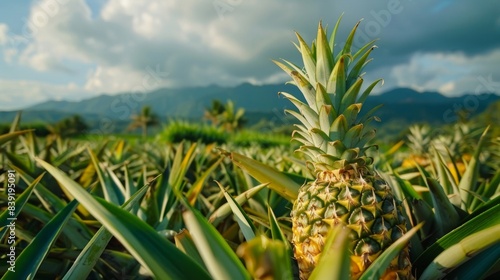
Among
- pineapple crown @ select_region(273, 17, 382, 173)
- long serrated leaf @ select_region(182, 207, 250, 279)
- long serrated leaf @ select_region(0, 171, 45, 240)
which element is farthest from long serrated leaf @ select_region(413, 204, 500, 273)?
long serrated leaf @ select_region(0, 171, 45, 240)

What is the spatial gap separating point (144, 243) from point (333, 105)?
0.78m

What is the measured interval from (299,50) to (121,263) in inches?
42.7

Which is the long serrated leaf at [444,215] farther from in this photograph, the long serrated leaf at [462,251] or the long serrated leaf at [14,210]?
the long serrated leaf at [14,210]

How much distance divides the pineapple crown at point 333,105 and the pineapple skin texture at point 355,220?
8cm

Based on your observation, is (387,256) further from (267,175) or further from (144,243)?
(267,175)

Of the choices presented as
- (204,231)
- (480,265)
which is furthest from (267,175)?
(480,265)

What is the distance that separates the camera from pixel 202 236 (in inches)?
32.0

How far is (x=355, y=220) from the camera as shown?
1136 mm

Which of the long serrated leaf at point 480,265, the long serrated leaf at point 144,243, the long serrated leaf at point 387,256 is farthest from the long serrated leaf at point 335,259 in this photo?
the long serrated leaf at point 480,265

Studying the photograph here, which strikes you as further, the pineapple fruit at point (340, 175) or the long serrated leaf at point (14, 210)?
the long serrated leaf at point (14, 210)

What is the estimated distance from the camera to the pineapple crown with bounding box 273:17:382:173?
4.01 feet

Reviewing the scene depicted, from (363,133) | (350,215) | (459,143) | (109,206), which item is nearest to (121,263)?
(109,206)

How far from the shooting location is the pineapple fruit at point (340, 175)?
3.67 feet

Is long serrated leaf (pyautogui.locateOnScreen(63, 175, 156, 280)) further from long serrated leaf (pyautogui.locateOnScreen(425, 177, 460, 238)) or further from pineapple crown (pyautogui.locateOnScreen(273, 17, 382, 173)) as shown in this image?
long serrated leaf (pyautogui.locateOnScreen(425, 177, 460, 238))
